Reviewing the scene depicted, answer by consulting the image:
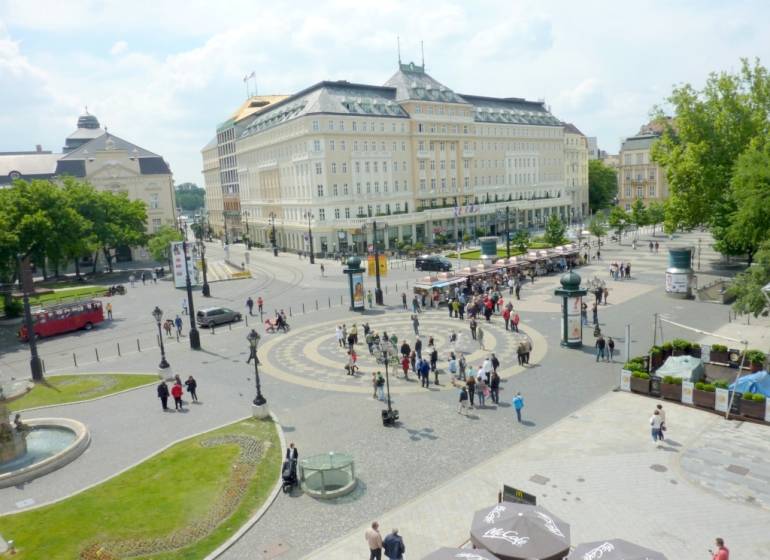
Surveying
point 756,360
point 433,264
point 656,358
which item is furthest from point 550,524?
point 433,264

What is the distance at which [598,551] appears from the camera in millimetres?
10266

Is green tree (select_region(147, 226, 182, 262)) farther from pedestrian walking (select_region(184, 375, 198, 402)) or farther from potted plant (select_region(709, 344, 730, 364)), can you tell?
potted plant (select_region(709, 344, 730, 364))

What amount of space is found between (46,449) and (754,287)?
3052cm

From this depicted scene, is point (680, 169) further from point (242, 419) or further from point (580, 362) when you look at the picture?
point (242, 419)

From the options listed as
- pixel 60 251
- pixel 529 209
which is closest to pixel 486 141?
pixel 529 209

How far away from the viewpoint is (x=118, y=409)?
2362 cm

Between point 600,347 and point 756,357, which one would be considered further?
point 600,347

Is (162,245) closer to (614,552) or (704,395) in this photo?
(704,395)

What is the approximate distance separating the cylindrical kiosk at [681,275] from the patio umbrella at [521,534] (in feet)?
A: 110

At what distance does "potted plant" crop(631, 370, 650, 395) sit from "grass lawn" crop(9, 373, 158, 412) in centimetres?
2117

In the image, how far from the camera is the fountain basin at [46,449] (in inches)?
704

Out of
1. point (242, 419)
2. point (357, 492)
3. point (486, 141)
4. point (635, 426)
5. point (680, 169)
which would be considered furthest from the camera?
point (486, 141)

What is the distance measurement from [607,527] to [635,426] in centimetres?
674

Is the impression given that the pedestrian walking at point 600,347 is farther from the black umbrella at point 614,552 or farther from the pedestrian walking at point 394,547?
the pedestrian walking at point 394,547
